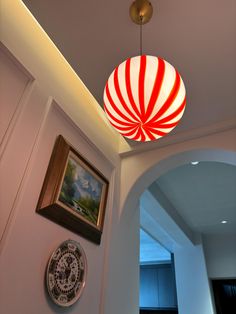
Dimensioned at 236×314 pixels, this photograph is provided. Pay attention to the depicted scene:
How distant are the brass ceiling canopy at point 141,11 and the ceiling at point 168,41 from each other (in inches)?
1.2

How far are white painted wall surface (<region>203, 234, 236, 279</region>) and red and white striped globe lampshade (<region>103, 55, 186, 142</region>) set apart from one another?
4.10 metres

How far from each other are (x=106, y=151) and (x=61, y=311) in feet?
3.67

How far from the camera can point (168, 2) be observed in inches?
46.0

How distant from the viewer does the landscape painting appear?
4.25 ft

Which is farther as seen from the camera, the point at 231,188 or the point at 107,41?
the point at 231,188

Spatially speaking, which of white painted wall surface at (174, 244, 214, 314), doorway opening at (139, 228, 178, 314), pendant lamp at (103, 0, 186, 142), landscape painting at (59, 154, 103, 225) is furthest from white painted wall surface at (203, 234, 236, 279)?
pendant lamp at (103, 0, 186, 142)

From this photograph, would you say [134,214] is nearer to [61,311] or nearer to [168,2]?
[61,311]

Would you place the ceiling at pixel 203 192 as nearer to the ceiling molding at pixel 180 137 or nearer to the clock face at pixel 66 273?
the ceiling molding at pixel 180 137

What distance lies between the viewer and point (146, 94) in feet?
2.95

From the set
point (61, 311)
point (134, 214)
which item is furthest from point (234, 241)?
point (61, 311)

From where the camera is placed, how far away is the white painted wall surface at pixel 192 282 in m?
3.75

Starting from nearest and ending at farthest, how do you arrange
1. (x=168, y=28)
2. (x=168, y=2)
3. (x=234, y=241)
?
(x=168, y=2), (x=168, y=28), (x=234, y=241)

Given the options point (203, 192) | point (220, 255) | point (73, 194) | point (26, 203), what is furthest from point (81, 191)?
point (220, 255)

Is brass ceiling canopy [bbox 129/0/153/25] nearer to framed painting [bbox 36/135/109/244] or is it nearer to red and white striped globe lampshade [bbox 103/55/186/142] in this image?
red and white striped globe lampshade [bbox 103/55/186/142]
